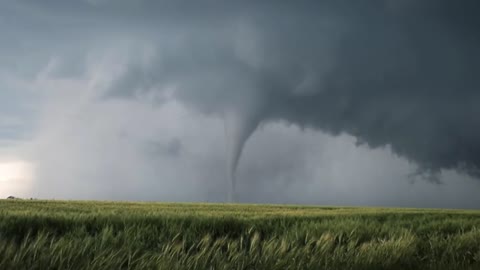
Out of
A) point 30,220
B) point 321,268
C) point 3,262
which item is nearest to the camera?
point 3,262

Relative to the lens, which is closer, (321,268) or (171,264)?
(171,264)

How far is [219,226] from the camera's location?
13.9 metres

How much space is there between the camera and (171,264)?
17.1ft

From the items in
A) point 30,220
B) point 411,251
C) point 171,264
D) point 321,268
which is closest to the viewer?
point 171,264

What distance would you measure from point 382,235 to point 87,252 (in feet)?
28.0

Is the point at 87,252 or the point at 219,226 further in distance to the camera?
the point at 219,226

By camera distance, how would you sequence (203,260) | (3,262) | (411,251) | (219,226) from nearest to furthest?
(3,262) → (203,260) → (411,251) → (219,226)

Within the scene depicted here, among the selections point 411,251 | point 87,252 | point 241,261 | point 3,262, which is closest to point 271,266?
point 241,261

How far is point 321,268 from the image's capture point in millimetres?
6457

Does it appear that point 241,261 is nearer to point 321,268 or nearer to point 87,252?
point 321,268


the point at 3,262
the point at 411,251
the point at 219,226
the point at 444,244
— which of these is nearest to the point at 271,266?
the point at 3,262

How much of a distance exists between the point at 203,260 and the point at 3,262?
2.26 metres

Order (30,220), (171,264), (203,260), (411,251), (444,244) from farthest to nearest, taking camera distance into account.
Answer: (30,220) → (444,244) → (411,251) → (203,260) → (171,264)

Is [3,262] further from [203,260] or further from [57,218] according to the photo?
[57,218]
